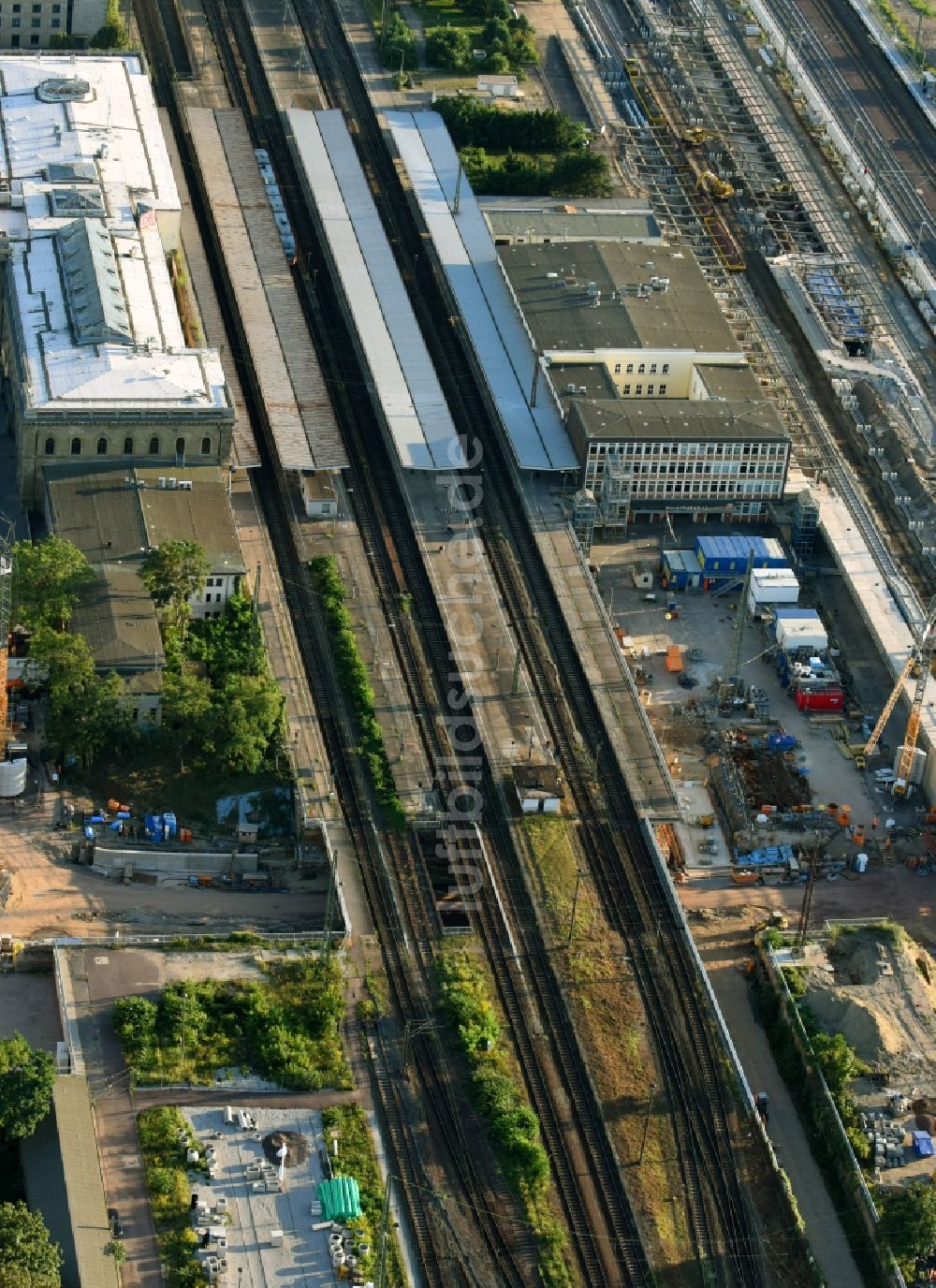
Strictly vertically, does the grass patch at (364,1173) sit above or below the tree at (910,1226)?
above

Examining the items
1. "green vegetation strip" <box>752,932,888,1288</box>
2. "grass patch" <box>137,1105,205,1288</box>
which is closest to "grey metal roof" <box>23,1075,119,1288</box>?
"grass patch" <box>137,1105,205,1288</box>

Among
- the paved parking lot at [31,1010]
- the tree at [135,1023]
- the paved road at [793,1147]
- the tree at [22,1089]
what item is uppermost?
the paved parking lot at [31,1010]

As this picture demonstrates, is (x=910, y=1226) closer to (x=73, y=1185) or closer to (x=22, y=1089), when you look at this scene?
(x=73, y=1185)

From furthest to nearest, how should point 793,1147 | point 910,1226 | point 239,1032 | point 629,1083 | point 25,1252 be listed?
point 629,1083, point 239,1032, point 793,1147, point 910,1226, point 25,1252

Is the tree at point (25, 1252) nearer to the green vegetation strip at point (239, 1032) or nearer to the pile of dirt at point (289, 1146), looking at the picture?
the pile of dirt at point (289, 1146)

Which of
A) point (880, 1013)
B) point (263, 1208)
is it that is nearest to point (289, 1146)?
point (263, 1208)

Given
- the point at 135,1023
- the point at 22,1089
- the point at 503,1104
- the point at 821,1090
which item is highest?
the point at 135,1023

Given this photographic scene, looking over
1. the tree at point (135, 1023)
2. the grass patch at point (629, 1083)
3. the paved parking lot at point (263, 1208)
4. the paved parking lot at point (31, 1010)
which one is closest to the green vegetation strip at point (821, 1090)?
the grass patch at point (629, 1083)
